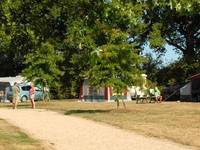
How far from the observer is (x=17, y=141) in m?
14.5

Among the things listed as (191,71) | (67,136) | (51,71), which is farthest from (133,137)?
(191,71)

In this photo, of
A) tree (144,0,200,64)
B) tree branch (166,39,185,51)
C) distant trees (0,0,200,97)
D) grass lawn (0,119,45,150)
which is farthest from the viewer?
tree branch (166,39,185,51)

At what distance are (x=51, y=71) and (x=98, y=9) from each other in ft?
108

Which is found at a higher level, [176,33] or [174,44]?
[176,33]

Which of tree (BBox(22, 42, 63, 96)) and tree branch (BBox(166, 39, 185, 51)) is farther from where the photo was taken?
tree branch (BBox(166, 39, 185, 51))

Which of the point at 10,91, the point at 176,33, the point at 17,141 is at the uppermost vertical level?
the point at 176,33

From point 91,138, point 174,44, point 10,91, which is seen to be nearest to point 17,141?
point 91,138

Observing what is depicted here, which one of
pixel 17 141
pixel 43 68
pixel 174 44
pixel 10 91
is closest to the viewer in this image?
pixel 17 141

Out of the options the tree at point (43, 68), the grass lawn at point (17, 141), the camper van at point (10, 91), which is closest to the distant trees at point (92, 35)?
the tree at point (43, 68)

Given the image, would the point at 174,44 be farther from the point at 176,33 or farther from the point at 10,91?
the point at 10,91

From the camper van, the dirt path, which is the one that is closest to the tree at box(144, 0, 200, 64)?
the camper van

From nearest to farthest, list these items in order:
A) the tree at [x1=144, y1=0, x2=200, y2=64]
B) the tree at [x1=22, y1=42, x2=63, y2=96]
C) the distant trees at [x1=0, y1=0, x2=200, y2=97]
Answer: the distant trees at [x1=0, y1=0, x2=200, y2=97] → the tree at [x1=22, y1=42, x2=63, y2=96] → the tree at [x1=144, y1=0, x2=200, y2=64]

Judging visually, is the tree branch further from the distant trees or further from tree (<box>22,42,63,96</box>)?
tree (<box>22,42,63,96</box>)

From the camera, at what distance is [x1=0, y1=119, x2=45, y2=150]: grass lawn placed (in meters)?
13.0
